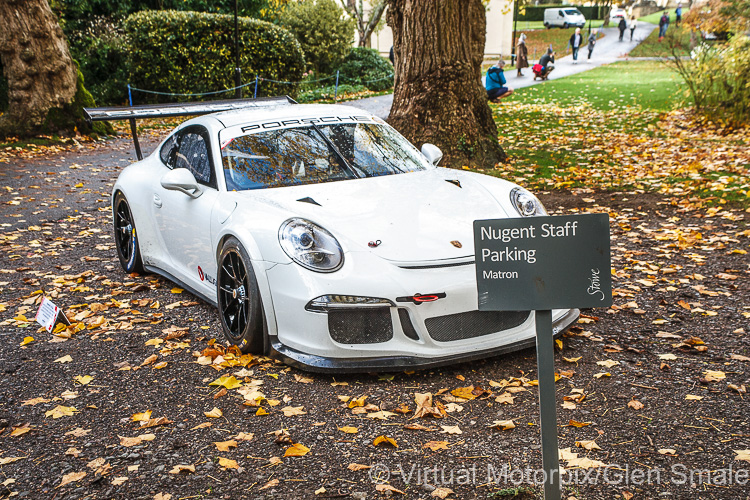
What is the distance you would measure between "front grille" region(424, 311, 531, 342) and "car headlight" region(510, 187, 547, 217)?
2.72ft

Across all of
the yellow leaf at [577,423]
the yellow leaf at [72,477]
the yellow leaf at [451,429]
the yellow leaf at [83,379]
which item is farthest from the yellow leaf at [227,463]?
the yellow leaf at [577,423]

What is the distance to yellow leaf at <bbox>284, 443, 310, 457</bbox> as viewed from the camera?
11.1 feet

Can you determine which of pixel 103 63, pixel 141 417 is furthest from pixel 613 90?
pixel 141 417

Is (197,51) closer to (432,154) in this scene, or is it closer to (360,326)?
(432,154)

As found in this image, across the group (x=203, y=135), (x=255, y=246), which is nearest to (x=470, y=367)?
(x=255, y=246)

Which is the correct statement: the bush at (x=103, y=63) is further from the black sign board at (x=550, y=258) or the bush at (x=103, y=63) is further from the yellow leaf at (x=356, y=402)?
the black sign board at (x=550, y=258)

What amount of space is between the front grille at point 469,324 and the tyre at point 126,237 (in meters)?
3.28

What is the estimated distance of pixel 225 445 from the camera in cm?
348

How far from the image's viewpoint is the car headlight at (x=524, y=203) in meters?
4.75

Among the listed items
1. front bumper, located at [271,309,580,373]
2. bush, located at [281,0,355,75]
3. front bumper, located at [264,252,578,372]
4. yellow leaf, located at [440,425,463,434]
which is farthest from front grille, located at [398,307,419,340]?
bush, located at [281,0,355,75]

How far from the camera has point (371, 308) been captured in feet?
12.8

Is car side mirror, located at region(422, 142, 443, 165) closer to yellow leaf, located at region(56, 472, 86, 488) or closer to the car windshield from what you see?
the car windshield

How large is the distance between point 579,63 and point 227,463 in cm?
3811

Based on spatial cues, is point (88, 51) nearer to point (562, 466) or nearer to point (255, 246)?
point (255, 246)
